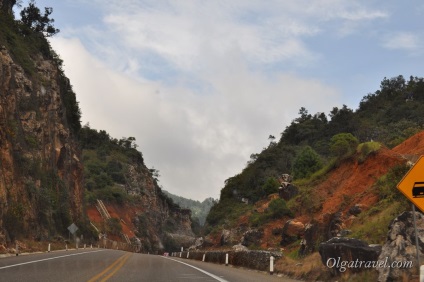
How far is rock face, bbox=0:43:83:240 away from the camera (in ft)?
131

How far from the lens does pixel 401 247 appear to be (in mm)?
11609

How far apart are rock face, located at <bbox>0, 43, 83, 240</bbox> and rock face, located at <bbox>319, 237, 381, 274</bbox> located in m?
27.8

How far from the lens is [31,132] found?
5178cm

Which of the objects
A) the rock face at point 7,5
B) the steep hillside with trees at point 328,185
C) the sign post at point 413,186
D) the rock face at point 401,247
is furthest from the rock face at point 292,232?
the rock face at point 7,5

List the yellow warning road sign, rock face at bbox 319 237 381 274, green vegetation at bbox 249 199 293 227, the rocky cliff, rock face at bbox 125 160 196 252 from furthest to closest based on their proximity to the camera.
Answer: rock face at bbox 125 160 196 252 < the rocky cliff < green vegetation at bbox 249 199 293 227 < rock face at bbox 319 237 381 274 < the yellow warning road sign

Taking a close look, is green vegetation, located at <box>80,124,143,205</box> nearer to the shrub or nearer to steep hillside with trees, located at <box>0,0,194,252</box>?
steep hillside with trees, located at <box>0,0,194,252</box>

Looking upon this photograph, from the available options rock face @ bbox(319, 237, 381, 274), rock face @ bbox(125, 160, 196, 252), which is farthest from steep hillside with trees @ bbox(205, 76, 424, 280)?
rock face @ bbox(125, 160, 196, 252)

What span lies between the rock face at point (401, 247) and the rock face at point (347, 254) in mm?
695

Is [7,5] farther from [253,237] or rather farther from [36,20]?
[253,237]

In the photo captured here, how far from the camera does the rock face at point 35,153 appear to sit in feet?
131

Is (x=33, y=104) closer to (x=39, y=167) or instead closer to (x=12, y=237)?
(x=39, y=167)

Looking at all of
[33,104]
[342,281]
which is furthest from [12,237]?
[342,281]

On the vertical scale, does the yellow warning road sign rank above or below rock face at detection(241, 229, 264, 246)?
above

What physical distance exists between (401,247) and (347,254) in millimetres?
1820
